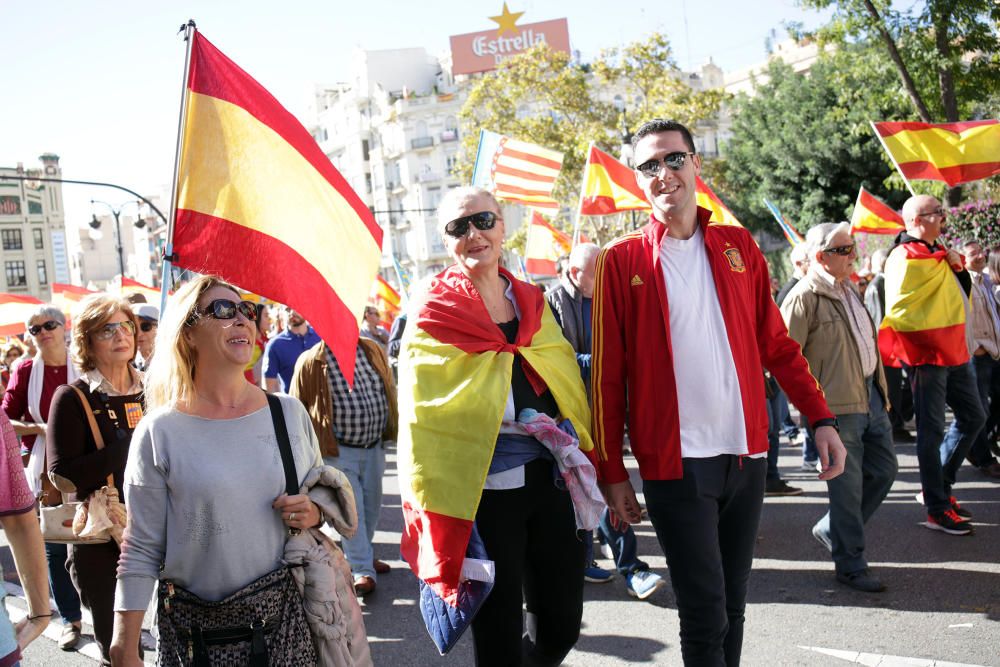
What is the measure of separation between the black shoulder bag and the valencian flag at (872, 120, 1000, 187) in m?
7.40

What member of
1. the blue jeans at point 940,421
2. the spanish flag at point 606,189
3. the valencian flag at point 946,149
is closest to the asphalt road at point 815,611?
the blue jeans at point 940,421

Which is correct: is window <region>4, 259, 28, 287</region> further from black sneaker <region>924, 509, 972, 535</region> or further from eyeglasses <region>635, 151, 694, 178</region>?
eyeglasses <region>635, 151, 694, 178</region>

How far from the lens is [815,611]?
5113mm

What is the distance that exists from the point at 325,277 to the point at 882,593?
11.6 feet

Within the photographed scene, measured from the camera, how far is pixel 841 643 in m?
4.62

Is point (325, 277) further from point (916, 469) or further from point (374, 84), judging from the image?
point (374, 84)

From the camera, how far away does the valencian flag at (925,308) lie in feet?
21.2

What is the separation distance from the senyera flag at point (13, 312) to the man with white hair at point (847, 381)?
10.1 meters

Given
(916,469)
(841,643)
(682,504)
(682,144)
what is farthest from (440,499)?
(916,469)

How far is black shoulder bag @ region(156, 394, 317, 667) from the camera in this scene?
2.79m

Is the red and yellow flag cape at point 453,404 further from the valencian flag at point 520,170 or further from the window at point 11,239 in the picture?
the window at point 11,239

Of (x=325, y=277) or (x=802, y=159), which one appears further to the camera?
(x=802, y=159)

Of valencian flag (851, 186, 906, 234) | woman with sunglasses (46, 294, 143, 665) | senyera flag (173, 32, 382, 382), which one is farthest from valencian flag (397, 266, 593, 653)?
valencian flag (851, 186, 906, 234)

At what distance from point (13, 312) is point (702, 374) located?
450 inches
